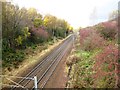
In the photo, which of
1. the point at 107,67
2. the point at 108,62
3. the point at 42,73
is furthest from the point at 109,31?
the point at 108,62

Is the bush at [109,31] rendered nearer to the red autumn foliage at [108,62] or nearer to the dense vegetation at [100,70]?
the dense vegetation at [100,70]

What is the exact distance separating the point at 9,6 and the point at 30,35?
12.9m

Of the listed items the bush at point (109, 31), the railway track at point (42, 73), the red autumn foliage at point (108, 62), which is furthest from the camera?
the bush at point (109, 31)

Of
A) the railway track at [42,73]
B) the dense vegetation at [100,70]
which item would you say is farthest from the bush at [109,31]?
the railway track at [42,73]

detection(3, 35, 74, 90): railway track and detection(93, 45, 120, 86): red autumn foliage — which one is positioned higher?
detection(93, 45, 120, 86): red autumn foliage

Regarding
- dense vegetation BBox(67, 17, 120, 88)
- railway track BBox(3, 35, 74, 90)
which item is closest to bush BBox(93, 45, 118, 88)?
dense vegetation BBox(67, 17, 120, 88)

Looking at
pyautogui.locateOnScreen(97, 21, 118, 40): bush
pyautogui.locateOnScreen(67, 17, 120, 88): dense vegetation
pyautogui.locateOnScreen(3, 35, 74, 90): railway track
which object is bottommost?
pyautogui.locateOnScreen(3, 35, 74, 90): railway track

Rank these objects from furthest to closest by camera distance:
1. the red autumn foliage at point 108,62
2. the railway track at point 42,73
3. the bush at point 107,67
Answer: the railway track at point 42,73 < the bush at point 107,67 < the red autumn foliage at point 108,62

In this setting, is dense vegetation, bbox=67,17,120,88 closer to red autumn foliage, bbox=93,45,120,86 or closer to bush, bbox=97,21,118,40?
red autumn foliage, bbox=93,45,120,86

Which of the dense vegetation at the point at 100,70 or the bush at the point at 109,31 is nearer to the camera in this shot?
the dense vegetation at the point at 100,70

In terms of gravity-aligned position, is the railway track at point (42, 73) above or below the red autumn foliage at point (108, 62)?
below

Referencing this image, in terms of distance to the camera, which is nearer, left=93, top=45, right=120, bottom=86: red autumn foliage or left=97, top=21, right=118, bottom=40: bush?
left=93, top=45, right=120, bottom=86: red autumn foliage

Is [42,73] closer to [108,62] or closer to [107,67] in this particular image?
[107,67]

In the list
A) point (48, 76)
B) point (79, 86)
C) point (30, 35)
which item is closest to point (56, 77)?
point (48, 76)
